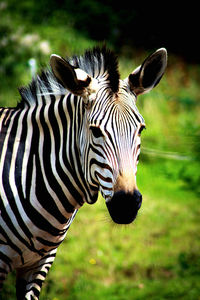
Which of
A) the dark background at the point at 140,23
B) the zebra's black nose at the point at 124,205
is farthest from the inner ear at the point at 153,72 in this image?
the dark background at the point at 140,23

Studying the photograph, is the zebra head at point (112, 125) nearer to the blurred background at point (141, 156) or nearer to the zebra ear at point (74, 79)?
the zebra ear at point (74, 79)

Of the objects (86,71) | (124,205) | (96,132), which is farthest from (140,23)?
(124,205)

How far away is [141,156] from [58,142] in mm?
2516

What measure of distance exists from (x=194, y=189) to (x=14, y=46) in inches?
240

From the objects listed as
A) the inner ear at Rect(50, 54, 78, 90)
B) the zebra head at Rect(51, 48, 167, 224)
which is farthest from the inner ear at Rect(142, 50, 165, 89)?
the inner ear at Rect(50, 54, 78, 90)

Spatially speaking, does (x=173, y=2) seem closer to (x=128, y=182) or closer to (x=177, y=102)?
(x=177, y=102)

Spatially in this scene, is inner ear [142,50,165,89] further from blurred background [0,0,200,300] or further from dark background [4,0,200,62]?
dark background [4,0,200,62]

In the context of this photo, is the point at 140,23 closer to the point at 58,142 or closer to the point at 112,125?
the point at 58,142

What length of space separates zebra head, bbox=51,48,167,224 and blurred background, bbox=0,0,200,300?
35 cm

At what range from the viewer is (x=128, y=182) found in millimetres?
2320

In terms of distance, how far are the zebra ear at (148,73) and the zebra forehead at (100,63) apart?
144mm

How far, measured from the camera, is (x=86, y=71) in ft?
9.41

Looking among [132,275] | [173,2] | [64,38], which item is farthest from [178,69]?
[132,275]

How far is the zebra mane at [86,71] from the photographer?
8.84 ft
